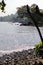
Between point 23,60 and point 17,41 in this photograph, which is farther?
point 17,41

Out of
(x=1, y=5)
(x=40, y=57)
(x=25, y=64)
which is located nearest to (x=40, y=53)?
(x=40, y=57)

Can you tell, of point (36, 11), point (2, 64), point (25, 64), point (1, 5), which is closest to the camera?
point (1, 5)

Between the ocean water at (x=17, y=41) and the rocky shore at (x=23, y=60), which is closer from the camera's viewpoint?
the rocky shore at (x=23, y=60)

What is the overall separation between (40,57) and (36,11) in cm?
334

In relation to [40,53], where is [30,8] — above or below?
above

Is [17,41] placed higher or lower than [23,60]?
lower

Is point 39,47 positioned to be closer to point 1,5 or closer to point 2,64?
point 2,64

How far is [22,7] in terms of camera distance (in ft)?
59.0

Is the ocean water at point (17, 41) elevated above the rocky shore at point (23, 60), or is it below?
below

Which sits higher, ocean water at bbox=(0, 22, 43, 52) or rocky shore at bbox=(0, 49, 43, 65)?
rocky shore at bbox=(0, 49, 43, 65)

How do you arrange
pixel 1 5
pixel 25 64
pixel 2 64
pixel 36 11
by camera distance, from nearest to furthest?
pixel 1 5
pixel 25 64
pixel 2 64
pixel 36 11

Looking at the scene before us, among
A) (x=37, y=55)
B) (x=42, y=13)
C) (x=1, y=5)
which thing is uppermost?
(x=1, y=5)

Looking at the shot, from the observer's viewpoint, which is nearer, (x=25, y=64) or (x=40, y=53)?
(x=25, y=64)

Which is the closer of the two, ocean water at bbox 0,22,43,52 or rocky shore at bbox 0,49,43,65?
rocky shore at bbox 0,49,43,65
